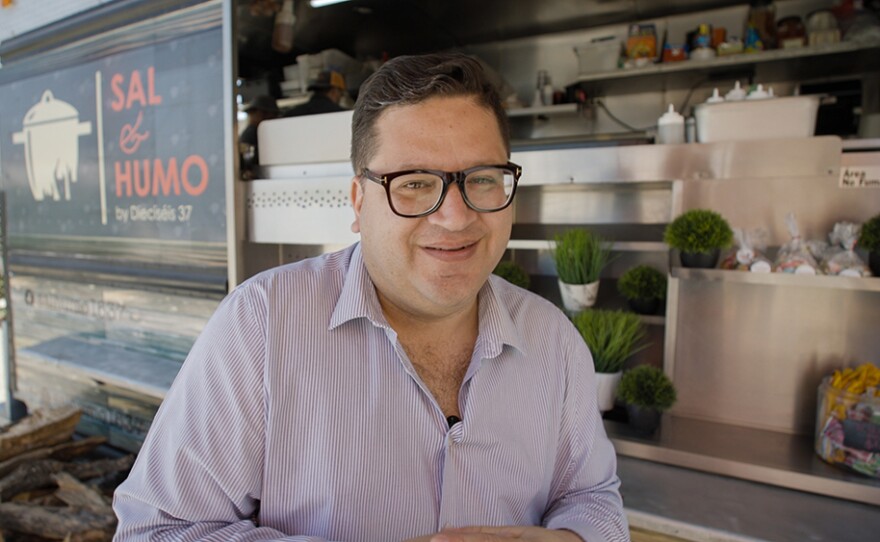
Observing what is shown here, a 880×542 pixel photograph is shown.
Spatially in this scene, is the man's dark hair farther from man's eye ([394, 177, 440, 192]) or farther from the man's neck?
the man's neck

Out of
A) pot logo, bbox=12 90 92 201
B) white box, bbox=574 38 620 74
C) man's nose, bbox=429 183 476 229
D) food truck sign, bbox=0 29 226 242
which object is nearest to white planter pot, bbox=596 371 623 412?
man's nose, bbox=429 183 476 229

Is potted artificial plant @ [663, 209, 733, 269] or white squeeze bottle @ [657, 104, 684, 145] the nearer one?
potted artificial plant @ [663, 209, 733, 269]

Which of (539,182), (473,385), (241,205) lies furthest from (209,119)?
(473,385)

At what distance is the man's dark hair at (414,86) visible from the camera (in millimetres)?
941

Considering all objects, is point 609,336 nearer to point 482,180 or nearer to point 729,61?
point 482,180

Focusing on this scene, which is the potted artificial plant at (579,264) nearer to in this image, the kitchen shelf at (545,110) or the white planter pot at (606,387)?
the white planter pot at (606,387)

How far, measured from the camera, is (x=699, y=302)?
1.95 m

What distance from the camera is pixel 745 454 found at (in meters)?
1.69

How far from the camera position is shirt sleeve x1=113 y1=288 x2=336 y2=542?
0.89 m

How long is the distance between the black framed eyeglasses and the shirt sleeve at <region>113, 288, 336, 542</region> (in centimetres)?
34

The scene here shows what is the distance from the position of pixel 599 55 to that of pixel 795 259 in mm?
2724

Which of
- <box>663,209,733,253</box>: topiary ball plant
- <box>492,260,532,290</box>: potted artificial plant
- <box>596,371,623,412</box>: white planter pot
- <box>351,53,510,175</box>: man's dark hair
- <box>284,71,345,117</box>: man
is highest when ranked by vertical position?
<box>284,71,345,117</box>: man

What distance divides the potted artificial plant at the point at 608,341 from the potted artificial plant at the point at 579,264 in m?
0.16

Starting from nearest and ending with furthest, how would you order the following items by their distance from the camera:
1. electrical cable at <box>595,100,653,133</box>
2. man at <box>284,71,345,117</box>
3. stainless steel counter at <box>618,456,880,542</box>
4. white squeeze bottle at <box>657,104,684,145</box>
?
stainless steel counter at <box>618,456,880,542</box> < white squeeze bottle at <box>657,104,684,145</box> < man at <box>284,71,345,117</box> < electrical cable at <box>595,100,653,133</box>
